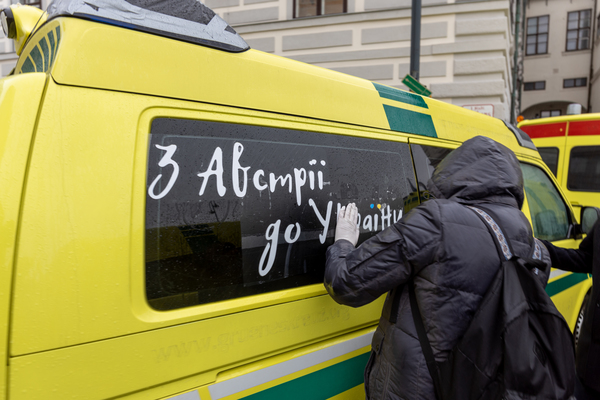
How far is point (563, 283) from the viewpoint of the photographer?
298 centimetres

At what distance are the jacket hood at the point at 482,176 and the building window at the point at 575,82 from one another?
102 ft

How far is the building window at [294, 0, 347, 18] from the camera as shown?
9.14 metres

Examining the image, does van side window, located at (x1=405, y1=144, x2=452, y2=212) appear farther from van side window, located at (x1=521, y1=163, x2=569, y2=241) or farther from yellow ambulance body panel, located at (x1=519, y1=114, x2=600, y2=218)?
yellow ambulance body panel, located at (x1=519, y1=114, x2=600, y2=218)

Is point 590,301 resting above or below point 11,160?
below

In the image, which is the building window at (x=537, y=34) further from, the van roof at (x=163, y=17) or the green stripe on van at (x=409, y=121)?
the van roof at (x=163, y=17)

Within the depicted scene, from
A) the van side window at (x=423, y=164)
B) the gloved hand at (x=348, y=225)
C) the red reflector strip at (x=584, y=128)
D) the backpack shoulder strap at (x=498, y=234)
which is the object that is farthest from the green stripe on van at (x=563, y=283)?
the red reflector strip at (x=584, y=128)

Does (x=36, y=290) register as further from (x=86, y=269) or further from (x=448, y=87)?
(x=448, y=87)

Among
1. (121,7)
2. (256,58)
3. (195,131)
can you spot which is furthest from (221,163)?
(121,7)

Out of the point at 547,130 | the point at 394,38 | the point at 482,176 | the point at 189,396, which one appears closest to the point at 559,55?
the point at 394,38

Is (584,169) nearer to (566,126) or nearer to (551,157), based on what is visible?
(551,157)

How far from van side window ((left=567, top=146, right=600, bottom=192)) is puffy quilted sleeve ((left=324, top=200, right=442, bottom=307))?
6.81 meters

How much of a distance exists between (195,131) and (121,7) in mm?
420

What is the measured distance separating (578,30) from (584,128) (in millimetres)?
25468

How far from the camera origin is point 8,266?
3.04 feet
